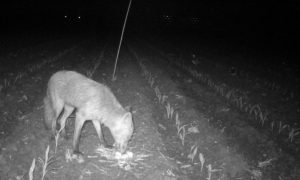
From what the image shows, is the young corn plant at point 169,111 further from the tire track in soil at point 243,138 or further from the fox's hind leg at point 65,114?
the fox's hind leg at point 65,114

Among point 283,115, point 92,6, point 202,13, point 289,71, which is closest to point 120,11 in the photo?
point 92,6

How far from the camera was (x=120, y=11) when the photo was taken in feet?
476

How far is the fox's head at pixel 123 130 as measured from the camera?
5.55 metres

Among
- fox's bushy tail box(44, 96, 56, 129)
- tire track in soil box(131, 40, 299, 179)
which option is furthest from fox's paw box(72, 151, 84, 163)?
tire track in soil box(131, 40, 299, 179)

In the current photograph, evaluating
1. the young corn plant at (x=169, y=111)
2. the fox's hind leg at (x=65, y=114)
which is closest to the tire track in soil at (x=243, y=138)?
the young corn plant at (x=169, y=111)

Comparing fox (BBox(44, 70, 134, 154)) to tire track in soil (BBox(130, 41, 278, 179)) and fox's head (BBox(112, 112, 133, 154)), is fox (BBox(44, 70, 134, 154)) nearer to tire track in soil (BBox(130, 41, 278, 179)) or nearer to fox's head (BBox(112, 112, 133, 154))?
fox's head (BBox(112, 112, 133, 154))

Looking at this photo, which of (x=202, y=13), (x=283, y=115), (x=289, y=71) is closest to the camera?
(x=283, y=115)

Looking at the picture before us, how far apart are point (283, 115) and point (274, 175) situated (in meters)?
4.63

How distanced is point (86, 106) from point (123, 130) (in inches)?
44.0

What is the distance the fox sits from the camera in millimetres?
5840

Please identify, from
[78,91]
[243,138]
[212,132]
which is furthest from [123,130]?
[243,138]

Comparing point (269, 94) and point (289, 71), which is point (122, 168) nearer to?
point (269, 94)

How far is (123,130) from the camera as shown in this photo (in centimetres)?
570

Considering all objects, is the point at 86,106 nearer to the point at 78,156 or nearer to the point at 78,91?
the point at 78,91
